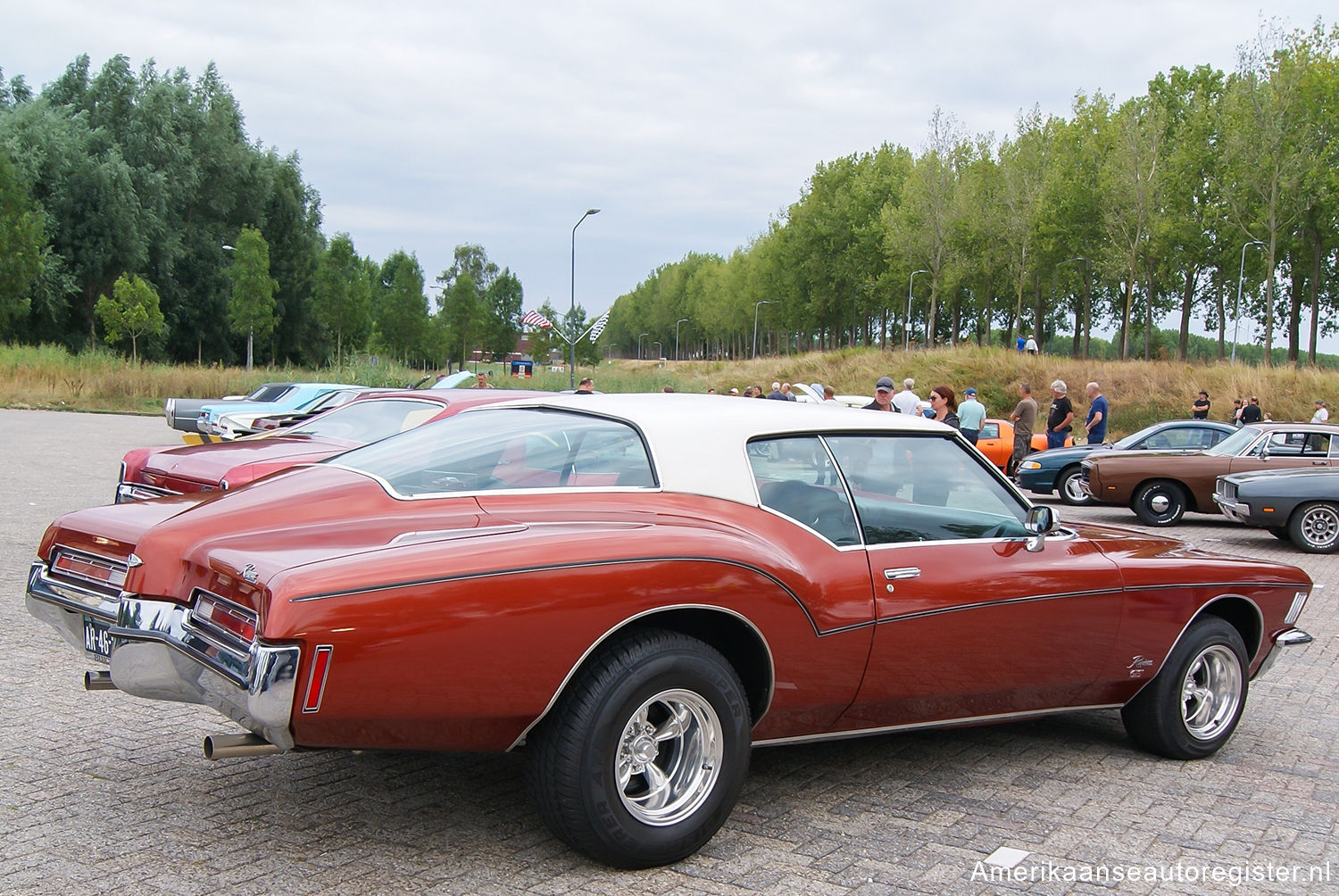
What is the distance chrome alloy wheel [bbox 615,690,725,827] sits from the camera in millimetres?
3238

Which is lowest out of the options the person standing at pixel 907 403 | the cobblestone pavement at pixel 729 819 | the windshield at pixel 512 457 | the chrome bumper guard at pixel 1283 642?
the cobblestone pavement at pixel 729 819

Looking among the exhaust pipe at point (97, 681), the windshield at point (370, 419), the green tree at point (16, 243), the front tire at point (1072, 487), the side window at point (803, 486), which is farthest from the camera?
the green tree at point (16, 243)

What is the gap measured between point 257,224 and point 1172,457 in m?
60.9

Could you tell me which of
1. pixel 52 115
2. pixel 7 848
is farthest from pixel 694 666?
pixel 52 115

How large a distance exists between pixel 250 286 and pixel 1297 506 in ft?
176

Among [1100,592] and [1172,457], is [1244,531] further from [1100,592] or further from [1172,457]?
[1100,592]

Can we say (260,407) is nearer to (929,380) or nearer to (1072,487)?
(1072,487)

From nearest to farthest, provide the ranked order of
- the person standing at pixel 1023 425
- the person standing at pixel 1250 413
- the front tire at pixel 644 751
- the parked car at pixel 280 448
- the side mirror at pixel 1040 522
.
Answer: the front tire at pixel 644 751 → the side mirror at pixel 1040 522 → the parked car at pixel 280 448 → the person standing at pixel 1023 425 → the person standing at pixel 1250 413

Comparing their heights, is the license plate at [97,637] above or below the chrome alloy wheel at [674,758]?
above

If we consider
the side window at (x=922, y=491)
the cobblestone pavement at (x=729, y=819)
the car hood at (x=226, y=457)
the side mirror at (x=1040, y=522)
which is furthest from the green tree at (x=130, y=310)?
the side mirror at (x=1040, y=522)

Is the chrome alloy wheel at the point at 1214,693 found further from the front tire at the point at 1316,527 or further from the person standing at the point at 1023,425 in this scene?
the person standing at the point at 1023,425

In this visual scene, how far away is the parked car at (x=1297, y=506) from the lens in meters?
11.8

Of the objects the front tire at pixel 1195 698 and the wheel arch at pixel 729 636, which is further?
the front tire at pixel 1195 698

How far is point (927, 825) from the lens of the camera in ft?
12.2
